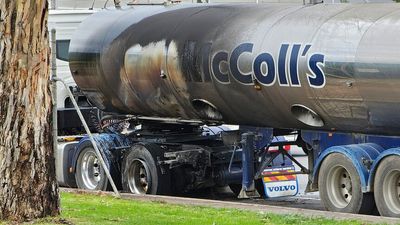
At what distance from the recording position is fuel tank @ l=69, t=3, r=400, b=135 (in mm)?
14258

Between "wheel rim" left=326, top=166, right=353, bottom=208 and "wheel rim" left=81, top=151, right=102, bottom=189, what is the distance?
5.49m

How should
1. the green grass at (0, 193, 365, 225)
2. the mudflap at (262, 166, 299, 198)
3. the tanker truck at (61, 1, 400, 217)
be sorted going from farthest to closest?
the mudflap at (262, 166, 299, 198), the tanker truck at (61, 1, 400, 217), the green grass at (0, 193, 365, 225)

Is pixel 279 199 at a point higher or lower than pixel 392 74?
lower

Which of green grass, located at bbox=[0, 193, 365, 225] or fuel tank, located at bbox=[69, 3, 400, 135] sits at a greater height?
fuel tank, located at bbox=[69, 3, 400, 135]

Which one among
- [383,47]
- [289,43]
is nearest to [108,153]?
[289,43]

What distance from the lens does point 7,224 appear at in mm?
11594

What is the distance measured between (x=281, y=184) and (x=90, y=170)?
11.9 feet

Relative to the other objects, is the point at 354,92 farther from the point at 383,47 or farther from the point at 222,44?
the point at 222,44

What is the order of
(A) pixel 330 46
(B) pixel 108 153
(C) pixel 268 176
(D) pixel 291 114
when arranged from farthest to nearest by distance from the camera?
1. (B) pixel 108 153
2. (C) pixel 268 176
3. (D) pixel 291 114
4. (A) pixel 330 46

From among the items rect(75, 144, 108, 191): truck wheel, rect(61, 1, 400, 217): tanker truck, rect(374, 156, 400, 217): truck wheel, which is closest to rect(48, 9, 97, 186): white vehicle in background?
rect(61, 1, 400, 217): tanker truck

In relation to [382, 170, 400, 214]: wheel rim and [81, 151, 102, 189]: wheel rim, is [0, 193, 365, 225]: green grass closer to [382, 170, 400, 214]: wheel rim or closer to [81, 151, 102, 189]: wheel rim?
[382, 170, 400, 214]: wheel rim

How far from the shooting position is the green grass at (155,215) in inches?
497

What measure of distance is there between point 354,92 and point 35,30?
14.9ft

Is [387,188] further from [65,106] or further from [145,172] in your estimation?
[65,106]
